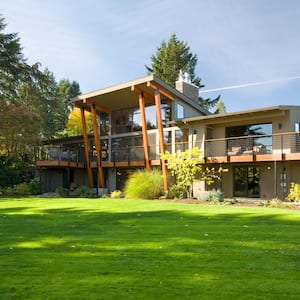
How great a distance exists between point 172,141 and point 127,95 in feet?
14.1

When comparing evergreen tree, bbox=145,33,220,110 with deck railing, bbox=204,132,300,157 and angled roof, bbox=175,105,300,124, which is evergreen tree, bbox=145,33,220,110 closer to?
angled roof, bbox=175,105,300,124

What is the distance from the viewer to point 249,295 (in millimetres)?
3967

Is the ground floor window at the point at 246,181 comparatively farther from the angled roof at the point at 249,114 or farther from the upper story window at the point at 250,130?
the angled roof at the point at 249,114

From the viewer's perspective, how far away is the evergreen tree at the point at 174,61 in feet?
152

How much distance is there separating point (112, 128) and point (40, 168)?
6161mm

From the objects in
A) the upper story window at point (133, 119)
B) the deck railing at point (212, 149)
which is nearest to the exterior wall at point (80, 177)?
the deck railing at point (212, 149)

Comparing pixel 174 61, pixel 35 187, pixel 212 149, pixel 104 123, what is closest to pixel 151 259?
pixel 212 149

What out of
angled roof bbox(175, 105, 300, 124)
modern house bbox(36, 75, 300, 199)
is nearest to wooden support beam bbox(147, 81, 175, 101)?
modern house bbox(36, 75, 300, 199)

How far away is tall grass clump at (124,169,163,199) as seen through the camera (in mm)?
19375

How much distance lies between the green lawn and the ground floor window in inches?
463

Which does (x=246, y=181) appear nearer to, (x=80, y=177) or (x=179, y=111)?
(x=179, y=111)

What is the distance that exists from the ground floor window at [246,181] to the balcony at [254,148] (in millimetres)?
1218

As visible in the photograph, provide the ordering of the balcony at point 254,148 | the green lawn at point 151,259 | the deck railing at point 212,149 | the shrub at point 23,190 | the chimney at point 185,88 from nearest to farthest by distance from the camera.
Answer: the green lawn at point 151,259, the balcony at point 254,148, the deck railing at point 212,149, the shrub at point 23,190, the chimney at point 185,88

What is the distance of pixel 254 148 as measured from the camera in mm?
20094
